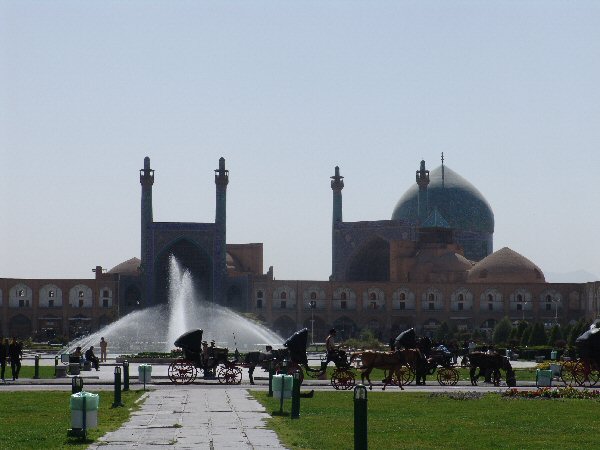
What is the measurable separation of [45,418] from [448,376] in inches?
470

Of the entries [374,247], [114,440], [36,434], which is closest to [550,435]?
[114,440]

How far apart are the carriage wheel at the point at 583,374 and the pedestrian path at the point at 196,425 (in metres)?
7.68

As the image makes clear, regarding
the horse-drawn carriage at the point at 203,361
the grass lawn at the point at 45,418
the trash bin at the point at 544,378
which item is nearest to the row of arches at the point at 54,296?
the horse-drawn carriage at the point at 203,361

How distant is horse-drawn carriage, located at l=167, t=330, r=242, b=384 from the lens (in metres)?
28.4

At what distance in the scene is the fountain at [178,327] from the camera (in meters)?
56.4

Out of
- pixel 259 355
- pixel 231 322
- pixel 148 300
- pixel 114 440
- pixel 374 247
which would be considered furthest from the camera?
pixel 374 247

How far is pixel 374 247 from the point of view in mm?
90438

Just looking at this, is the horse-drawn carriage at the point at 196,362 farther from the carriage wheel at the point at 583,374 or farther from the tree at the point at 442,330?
the tree at the point at 442,330

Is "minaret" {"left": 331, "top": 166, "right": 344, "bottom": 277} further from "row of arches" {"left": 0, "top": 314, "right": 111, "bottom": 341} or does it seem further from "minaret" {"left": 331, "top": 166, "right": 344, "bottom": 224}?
"row of arches" {"left": 0, "top": 314, "right": 111, "bottom": 341}

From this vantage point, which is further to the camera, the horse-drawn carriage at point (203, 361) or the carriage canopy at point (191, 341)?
the carriage canopy at point (191, 341)

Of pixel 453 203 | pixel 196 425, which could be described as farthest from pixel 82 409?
pixel 453 203

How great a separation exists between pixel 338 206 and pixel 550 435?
7502 cm

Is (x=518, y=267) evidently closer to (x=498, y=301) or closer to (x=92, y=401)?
(x=498, y=301)

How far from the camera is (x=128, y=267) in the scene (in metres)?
90.5
